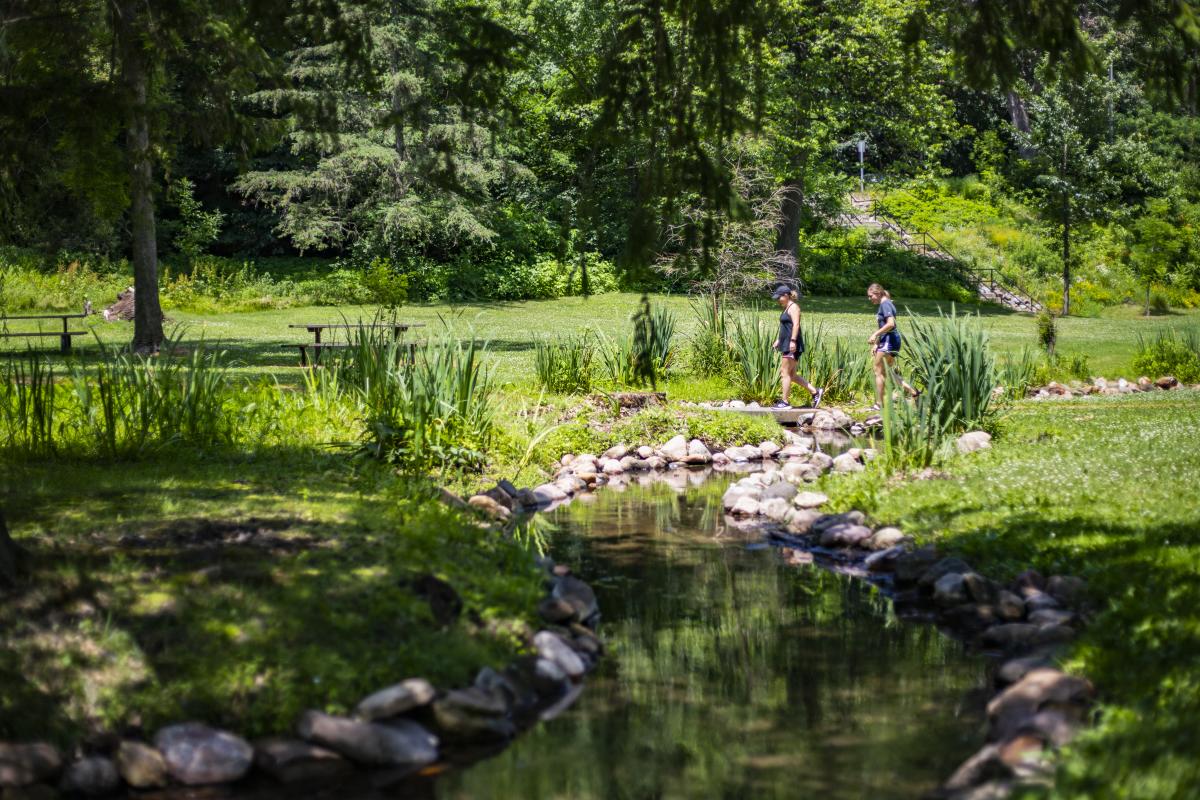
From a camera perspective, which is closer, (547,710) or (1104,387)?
(547,710)

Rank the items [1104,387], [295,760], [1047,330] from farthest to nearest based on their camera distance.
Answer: [1047,330], [1104,387], [295,760]

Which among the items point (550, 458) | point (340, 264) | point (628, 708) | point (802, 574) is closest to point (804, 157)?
point (340, 264)

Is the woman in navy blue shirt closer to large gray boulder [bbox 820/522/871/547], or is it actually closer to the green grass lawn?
the green grass lawn

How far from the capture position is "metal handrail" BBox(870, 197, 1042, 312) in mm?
37938

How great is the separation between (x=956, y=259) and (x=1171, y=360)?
20.9 metres

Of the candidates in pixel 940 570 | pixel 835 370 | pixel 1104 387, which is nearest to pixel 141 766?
pixel 940 570

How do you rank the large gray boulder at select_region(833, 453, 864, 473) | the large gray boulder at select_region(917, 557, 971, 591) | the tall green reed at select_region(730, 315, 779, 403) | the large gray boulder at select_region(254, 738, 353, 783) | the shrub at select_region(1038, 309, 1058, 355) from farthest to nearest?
the shrub at select_region(1038, 309, 1058, 355)
the tall green reed at select_region(730, 315, 779, 403)
the large gray boulder at select_region(833, 453, 864, 473)
the large gray boulder at select_region(917, 557, 971, 591)
the large gray boulder at select_region(254, 738, 353, 783)

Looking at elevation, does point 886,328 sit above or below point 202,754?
above

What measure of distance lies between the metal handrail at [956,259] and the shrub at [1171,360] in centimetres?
1668

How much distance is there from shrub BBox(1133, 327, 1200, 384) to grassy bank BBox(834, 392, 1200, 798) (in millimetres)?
6331

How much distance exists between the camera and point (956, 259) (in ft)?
129

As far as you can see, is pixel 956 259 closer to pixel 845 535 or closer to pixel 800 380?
pixel 800 380

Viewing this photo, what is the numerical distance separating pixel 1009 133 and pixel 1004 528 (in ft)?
139

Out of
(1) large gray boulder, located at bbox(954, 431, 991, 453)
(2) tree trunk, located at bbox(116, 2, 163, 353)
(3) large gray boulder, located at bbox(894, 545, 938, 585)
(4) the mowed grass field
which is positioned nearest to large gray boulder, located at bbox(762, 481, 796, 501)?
(1) large gray boulder, located at bbox(954, 431, 991, 453)
